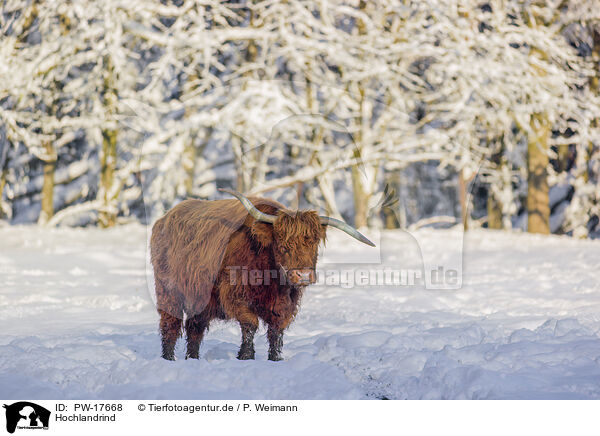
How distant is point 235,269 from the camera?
5.02 meters

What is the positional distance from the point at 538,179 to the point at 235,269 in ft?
39.8

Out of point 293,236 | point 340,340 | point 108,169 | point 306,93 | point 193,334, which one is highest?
point 306,93

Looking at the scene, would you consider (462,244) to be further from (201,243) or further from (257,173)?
(201,243)

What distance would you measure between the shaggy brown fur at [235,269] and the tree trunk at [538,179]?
1151 centimetres

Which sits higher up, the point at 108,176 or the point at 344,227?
the point at 344,227

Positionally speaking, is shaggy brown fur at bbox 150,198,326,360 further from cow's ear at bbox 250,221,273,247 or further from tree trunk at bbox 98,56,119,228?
tree trunk at bbox 98,56,119,228

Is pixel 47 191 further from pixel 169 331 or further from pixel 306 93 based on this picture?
pixel 169 331

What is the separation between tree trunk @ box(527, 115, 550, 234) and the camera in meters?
15.4

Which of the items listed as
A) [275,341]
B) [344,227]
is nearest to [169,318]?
[275,341]

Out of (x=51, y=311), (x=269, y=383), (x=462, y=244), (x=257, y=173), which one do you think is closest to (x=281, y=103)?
(x=257, y=173)

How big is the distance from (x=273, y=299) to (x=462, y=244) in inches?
361
